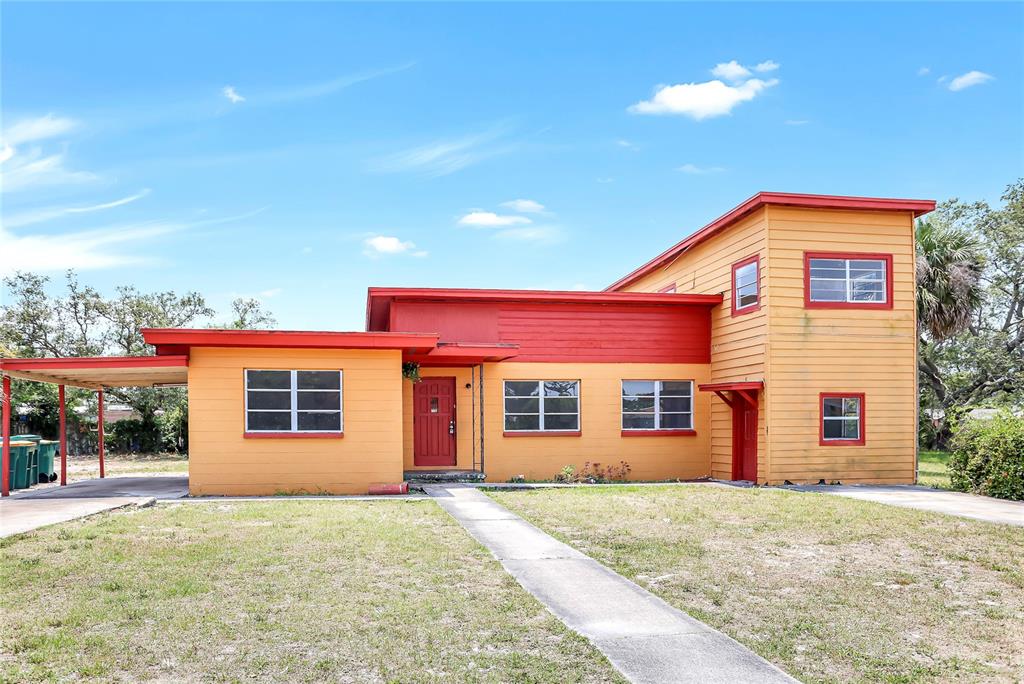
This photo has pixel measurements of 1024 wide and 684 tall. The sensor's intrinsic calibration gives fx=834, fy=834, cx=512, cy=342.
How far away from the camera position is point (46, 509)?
13.1 m

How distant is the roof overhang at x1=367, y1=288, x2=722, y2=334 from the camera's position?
18.6m

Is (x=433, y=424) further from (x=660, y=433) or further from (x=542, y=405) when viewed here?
(x=660, y=433)

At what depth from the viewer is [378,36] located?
51.8 feet

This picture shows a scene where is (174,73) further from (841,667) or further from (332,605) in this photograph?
(841,667)

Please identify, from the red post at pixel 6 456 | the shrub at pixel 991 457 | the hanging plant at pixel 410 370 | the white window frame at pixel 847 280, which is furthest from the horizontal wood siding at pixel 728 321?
the red post at pixel 6 456

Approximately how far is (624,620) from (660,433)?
13.3 m

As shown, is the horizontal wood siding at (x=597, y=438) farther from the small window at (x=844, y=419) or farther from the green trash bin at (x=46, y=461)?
the green trash bin at (x=46, y=461)

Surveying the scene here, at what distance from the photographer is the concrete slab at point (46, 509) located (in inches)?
440

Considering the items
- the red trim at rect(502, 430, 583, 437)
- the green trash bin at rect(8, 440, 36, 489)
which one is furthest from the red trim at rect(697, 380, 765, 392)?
the green trash bin at rect(8, 440, 36, 489)

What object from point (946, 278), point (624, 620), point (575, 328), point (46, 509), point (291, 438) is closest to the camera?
point (624, 620)

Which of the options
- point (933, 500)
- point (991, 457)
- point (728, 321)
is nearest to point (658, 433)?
point (728, 321)

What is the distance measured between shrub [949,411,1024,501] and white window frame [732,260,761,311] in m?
4.74

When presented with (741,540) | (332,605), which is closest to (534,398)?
(741,540)

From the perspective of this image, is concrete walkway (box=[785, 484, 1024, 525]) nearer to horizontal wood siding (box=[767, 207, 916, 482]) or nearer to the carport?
horizontal wood siding (box=[767, 207, 916, 482])
